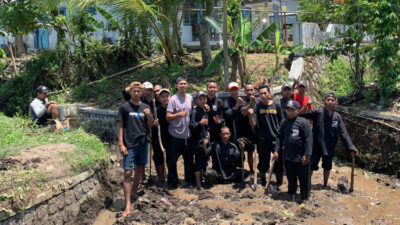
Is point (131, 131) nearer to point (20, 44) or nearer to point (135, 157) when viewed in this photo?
point (135, 157)

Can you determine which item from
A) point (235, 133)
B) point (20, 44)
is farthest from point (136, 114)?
point (20, 44)

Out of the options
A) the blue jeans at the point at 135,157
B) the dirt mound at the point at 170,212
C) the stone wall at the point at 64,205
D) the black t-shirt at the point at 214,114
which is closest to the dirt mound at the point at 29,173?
the stone wall at the point at 64,205

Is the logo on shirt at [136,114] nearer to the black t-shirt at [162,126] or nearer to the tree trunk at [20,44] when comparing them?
the black t-shirt at [162,126]

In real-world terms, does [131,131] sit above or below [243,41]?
below

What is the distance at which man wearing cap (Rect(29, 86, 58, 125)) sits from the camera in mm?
7777

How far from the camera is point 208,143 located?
22.0ft

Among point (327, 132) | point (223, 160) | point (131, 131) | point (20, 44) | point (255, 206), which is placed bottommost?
point (255, 206)

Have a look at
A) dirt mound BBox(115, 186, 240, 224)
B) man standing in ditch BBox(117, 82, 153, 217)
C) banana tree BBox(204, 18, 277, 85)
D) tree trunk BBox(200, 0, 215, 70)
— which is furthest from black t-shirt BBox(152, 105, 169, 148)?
tree trunk BBox(200, 0, 215, 70)

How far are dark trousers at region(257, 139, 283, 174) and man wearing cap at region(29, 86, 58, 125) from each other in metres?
4.35

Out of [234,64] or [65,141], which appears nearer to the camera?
[65,141]

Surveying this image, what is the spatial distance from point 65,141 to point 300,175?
4091 millimetres

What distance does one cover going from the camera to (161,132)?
6.71 m

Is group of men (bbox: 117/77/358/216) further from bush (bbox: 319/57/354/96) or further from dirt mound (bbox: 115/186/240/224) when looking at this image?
bush (bbox: 319/57/354/96)

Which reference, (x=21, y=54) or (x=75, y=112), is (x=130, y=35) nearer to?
(x=75, y=112)
